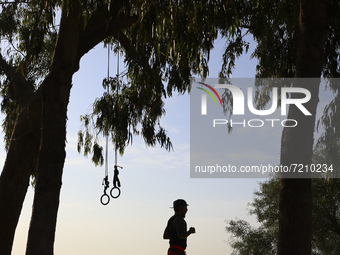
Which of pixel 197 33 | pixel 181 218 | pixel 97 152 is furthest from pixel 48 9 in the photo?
pixel 97 152

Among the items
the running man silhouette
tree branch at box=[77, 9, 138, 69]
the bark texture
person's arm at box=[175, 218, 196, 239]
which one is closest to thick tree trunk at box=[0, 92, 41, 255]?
the bark texture

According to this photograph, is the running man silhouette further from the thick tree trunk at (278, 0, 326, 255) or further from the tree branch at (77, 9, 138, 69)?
the tree branch at (77, 9, 138, 69)

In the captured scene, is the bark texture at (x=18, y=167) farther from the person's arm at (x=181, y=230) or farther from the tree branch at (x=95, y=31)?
the person's arm at (x=181, y=230)

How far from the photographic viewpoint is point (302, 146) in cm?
454

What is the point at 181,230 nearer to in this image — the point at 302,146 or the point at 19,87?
the point at 302,146

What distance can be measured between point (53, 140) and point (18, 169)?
1.46 metres

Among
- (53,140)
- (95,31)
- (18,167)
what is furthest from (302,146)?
→ (18,167)

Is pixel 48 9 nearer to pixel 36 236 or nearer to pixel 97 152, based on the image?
pixel 36 236

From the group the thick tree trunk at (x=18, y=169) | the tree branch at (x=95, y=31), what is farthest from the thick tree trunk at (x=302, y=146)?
the thick tree trunk at (x=18, y=169)

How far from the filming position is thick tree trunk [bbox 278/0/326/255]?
4.37 metres

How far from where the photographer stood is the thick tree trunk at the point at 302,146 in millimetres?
4371

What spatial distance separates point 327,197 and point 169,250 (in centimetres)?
970

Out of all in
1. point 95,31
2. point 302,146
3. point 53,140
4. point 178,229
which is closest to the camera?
point 178,229

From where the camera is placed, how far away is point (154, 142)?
9.86 metres
